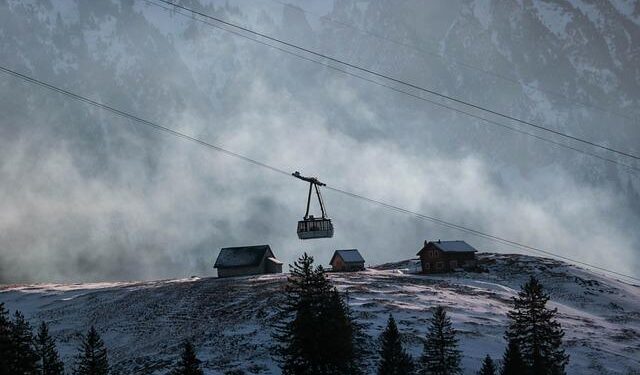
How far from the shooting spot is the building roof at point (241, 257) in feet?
373

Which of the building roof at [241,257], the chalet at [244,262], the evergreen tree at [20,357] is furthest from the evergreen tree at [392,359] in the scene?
the building roof at [241,257]

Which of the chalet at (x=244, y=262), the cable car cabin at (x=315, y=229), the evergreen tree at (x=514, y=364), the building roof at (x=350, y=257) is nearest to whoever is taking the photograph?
the evergreen tree at (x=514, y=364)

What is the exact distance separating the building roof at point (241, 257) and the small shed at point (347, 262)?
12675 millimetres

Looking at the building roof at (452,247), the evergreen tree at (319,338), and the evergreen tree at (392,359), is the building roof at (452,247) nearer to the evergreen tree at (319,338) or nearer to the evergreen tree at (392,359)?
the evergreen tree at (392,359)

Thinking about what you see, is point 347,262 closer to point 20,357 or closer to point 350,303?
point 350,303

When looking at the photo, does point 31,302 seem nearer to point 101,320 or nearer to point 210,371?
point 101,320

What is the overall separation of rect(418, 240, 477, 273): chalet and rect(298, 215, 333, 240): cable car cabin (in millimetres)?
54682

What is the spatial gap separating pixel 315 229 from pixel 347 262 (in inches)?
2338

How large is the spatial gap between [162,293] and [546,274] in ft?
193

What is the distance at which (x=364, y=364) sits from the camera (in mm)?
54062

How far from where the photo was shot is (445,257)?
114 metres

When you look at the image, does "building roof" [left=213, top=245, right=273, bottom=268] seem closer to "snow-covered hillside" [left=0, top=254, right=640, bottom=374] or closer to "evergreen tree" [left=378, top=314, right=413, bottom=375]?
"snow-covered hillside" [left=0, top=254, right=640, bottom=374]

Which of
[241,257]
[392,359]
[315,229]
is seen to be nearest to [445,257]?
[241,257]

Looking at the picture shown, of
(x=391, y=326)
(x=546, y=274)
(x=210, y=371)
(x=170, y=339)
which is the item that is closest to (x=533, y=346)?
(x=391, y=326)
